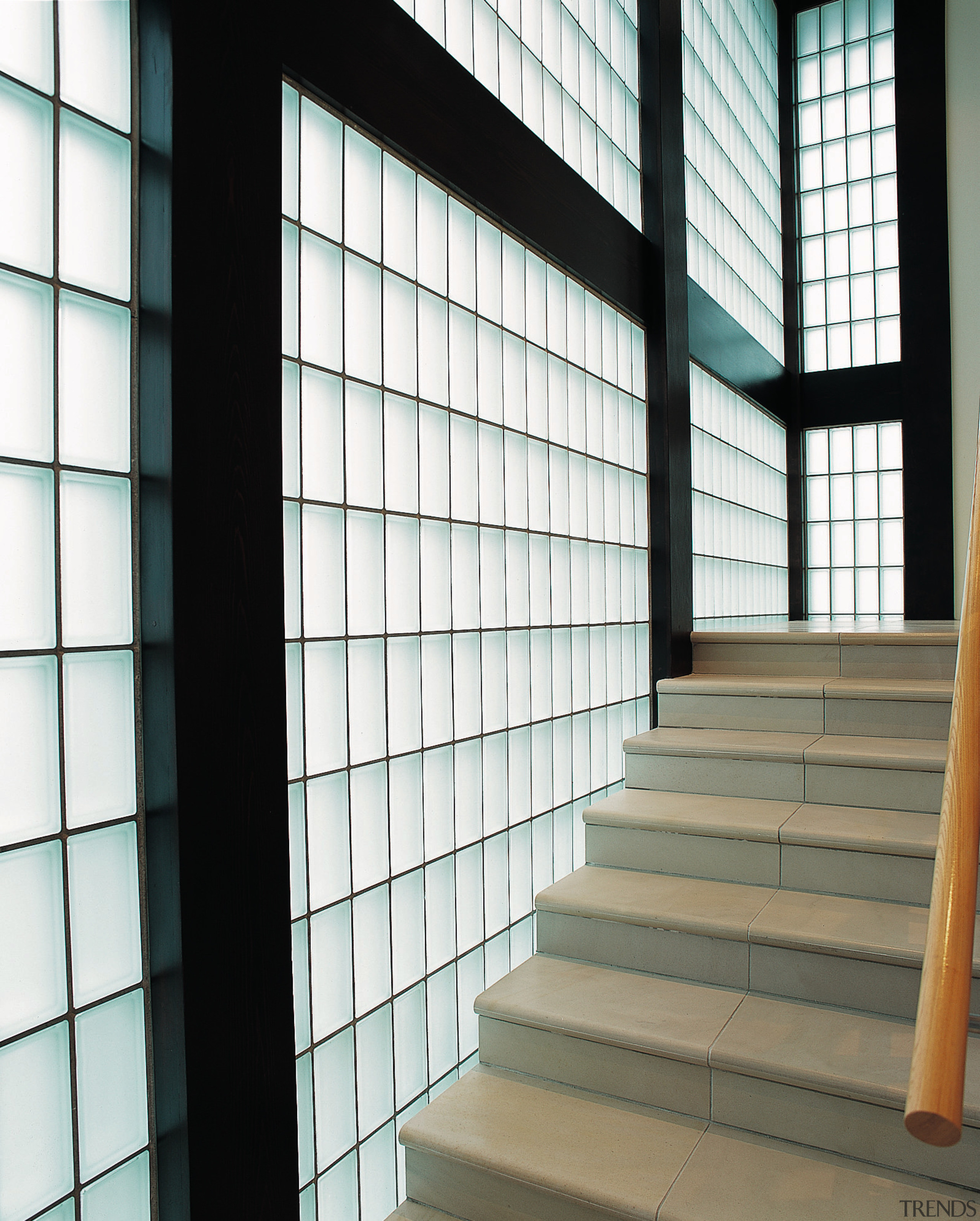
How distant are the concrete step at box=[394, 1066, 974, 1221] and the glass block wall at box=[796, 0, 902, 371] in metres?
5.66

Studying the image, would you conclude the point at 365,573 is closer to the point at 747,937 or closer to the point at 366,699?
the point at 366,699

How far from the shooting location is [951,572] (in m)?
5.80

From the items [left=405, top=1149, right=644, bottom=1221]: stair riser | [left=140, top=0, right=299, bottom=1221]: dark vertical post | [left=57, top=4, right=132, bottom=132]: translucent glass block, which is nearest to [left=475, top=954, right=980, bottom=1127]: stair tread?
[left=405, top=1149, right=644, bottom=1221]: stair riser

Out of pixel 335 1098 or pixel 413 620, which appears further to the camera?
pixel 413 620

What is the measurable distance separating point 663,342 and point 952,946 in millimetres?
3307

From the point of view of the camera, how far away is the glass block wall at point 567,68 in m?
2.58

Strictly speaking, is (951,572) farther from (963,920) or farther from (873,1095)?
(963,920)

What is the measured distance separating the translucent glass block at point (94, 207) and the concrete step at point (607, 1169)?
1870 millimetres

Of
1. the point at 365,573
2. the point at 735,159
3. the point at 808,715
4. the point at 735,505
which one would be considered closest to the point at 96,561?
the point at 365,573

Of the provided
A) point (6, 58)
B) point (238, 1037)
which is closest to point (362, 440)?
point (6, 58)

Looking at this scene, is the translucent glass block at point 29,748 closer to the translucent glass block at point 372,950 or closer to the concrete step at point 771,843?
the translucent glass block at point 372,950

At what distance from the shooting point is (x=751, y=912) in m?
2.26

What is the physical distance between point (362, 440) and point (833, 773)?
1783 mm

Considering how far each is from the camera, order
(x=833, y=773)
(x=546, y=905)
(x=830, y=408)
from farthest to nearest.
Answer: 1. (x=830, y=408)
2. (x=833, y=773)
3. (x=546, y=905)
